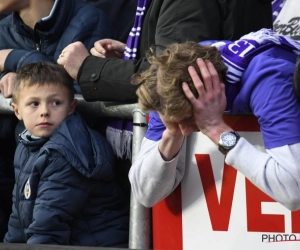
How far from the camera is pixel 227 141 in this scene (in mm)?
2682

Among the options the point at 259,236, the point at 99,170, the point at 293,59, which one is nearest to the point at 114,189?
the point at 99,170

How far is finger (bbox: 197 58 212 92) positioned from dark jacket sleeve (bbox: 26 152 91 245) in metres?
Answer: 0.80

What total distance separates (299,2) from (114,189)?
1.60 metres

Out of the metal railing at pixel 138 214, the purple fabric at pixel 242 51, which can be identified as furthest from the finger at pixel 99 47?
the purple fabric at pixel 242 51

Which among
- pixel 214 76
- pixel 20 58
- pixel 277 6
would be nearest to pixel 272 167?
pixel 214 76

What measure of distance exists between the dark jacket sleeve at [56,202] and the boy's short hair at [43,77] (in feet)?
1.17

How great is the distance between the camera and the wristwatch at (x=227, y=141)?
8.79ft

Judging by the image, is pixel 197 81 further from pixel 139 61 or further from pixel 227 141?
pixel 139 61

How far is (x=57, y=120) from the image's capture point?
11.0 feet

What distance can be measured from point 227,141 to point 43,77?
105 cm

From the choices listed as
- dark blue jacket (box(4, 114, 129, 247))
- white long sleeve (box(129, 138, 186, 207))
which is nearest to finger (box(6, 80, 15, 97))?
dark blue jacket (box(4, 114, 129, 247))

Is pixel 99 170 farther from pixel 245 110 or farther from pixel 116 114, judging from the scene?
pixel 245 110

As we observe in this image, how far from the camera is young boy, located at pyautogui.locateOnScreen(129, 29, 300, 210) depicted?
2.62 meters

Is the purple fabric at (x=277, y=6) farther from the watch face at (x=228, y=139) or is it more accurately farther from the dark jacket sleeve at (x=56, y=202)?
the watch face at (x=228, y=139)
